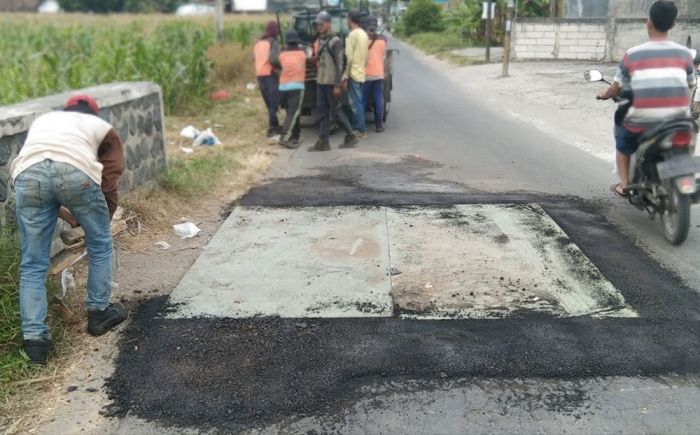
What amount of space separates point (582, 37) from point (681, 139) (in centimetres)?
1738

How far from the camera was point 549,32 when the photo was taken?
2169cm

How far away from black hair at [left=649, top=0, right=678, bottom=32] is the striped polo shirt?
0.14 metres

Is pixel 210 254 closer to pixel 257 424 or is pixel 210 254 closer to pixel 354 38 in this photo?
pixel 257 424

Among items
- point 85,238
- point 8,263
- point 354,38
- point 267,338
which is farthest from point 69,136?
point 354,38

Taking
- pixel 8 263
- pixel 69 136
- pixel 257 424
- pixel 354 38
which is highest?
pixel 354 38

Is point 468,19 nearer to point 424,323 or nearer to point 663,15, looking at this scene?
point 663,15

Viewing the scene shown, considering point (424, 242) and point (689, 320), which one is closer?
point (689, 320)

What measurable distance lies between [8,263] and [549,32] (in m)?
20.4

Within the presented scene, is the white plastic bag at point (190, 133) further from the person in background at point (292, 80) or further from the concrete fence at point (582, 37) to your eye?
the concrete fence at point (582, 37)

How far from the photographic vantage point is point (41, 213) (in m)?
3.87

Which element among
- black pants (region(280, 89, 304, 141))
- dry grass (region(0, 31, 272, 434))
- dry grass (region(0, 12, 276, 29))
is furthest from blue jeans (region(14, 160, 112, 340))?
dry grass (region(0, 12, 276, 29))

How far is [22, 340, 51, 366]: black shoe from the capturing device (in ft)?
12.4

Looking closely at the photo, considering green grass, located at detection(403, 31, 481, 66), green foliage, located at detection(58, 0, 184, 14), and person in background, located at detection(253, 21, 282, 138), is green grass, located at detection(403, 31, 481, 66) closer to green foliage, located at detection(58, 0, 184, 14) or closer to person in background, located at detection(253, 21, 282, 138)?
person in background, located at detection(253, 21, 282, 138)

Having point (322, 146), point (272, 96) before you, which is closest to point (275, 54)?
point (272, 96)
